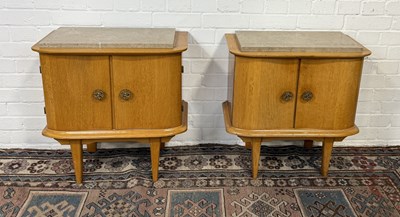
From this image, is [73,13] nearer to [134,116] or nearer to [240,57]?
[134,116]

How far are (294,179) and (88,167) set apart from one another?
1065mm

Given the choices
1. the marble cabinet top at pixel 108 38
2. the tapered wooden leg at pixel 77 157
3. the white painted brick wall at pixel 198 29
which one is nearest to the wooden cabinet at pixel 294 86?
the white painted brick wall at pixel 198 29

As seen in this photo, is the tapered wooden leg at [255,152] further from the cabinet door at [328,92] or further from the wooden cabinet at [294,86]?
the cabinet door at [328,92]

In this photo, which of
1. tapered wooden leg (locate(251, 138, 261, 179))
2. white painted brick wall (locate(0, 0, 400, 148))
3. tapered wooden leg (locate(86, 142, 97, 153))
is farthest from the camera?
tapered wooden leg (locate(86, 142, 97, 153))

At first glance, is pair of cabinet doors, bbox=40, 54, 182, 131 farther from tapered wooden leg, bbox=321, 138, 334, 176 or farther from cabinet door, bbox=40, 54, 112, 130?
tapered wooden leg, bbox=321, 138, 334, 176

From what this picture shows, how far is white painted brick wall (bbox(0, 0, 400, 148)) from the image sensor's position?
2.21m

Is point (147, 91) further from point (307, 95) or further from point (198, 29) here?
point (307, 95)

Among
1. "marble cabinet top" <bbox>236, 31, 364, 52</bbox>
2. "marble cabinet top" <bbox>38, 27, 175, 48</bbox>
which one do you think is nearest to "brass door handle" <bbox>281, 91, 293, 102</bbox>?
"marble cabinet top" <bbox>236, 31, 364, 52</bbox>

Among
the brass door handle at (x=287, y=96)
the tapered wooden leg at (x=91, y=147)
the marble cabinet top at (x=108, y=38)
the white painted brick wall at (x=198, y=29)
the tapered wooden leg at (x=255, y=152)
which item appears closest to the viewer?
the marble cabinet top at (x=108, y=38)

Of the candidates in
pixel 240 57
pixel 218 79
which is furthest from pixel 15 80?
pixel 240 57

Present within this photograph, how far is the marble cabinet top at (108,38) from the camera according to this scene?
1.83 m

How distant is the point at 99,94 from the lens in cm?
191

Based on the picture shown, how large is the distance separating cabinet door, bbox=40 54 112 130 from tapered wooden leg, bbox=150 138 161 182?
0.22 m

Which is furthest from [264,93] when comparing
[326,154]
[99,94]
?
[99,94]
